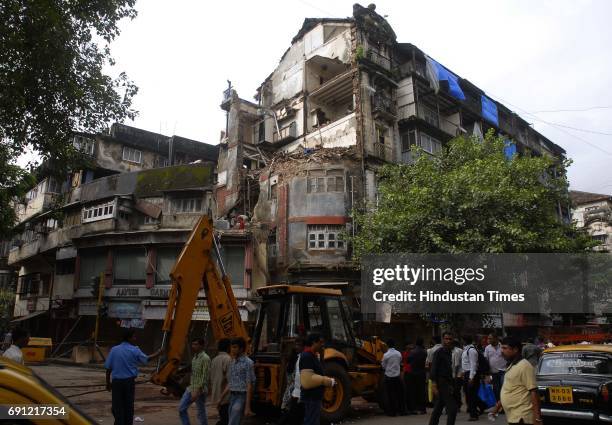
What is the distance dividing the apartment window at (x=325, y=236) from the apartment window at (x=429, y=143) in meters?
8.76

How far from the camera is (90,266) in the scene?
25.9 m

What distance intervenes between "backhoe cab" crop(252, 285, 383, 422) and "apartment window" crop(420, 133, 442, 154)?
2140cm

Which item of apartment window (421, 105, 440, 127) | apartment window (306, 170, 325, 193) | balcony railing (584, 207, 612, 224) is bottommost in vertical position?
apartment window (306, 170, 325, 193)

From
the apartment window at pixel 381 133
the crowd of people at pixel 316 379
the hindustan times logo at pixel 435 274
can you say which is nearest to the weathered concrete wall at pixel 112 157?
the apartment window at pixel 381 133

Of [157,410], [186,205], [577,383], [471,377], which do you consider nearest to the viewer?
[577,383]

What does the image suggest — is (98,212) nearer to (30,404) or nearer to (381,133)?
(381,133)

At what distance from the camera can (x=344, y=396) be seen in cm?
898

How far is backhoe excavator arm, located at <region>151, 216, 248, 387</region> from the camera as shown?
851cm

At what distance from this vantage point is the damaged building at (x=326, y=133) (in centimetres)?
2477

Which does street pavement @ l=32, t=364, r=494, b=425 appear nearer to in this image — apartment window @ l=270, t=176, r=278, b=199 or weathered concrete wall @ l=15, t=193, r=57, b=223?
apartment window @ l=270, t=176, r=278, b=199

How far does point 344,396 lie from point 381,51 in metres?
26.2

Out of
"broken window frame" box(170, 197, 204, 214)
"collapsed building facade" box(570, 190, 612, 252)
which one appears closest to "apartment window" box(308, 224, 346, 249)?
"broken window frame" box(170, 197, 204, 214)

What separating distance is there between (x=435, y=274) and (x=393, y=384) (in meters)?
8.94

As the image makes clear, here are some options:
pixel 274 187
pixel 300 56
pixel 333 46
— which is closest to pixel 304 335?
pixel 274 187
